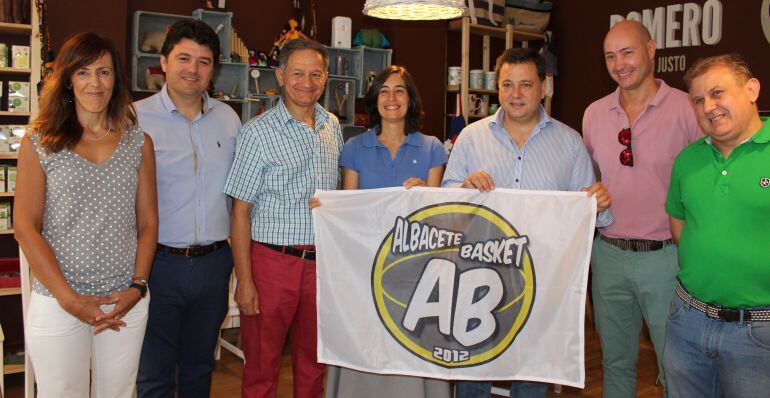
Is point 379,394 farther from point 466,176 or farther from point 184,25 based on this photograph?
point 184,25

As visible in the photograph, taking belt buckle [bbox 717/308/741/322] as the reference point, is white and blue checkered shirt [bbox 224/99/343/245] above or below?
above

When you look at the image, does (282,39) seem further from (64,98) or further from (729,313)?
(729,313)

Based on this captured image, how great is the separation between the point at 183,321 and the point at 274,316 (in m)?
0.37

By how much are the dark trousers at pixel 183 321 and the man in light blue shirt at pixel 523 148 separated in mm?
1025

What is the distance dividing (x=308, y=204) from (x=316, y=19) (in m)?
4.02

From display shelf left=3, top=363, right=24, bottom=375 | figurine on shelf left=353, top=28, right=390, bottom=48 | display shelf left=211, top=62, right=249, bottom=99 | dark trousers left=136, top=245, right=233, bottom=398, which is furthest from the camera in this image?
figurine on shelf left=353, top=28, right=390, bottom=48

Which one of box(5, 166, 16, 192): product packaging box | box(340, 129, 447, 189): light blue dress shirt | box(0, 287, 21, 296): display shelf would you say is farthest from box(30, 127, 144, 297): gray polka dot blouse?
box(5, 166, 16, 192): product packaging box

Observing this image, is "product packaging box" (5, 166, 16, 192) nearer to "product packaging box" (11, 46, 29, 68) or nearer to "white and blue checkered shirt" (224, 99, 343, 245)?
"product packaging box" (11, 46, 29, 68)

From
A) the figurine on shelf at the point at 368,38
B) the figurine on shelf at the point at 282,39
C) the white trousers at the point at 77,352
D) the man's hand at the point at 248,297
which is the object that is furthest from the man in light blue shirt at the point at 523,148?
the figurine on shelf at the point at 368,38

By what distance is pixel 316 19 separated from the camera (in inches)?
254

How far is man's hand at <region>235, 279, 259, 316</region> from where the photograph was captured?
9.10 ft

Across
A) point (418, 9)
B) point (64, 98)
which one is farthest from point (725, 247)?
point (64, 98)

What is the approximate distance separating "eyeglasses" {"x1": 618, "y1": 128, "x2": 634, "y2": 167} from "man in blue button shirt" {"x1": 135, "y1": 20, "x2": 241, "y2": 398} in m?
1.62

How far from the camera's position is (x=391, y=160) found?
2887 mm
